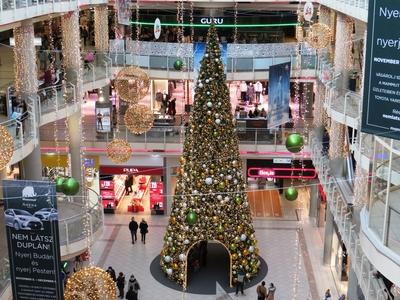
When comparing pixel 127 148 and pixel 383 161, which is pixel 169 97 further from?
pixel 383 161

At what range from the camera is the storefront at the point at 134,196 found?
2625 centimetres

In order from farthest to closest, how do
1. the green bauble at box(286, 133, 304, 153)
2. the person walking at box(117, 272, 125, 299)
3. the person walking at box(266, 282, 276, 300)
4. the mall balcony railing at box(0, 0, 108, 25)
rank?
1. the person walking at box(117, 272, 125, 299)
2. the person walking at box(266, 282, 276, 300)
3. the mall balcony railing at box(0, 0, 108, 25)
4. the green bauble at box(286, 133, 304, 153)

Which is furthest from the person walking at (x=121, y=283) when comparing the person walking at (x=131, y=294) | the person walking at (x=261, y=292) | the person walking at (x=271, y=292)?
the person walking at (x=271, y=292)

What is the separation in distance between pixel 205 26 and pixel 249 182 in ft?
25.4

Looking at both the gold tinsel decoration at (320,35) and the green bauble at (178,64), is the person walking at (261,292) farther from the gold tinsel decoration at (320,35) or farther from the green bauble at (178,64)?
the green bauble at (178,64)

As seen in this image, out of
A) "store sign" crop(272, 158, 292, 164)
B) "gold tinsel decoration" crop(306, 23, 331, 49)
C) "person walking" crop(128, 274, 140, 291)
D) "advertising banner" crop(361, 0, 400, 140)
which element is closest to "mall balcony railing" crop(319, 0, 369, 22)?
"gold tinsel decoration" crop(306, 23, 331, 49)

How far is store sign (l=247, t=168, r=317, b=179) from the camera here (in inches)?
1053

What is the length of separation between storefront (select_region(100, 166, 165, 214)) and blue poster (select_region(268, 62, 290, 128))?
231 inches

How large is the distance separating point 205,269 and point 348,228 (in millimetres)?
6249

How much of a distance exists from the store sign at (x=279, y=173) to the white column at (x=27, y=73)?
1135cm

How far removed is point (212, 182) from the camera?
62.5 feet

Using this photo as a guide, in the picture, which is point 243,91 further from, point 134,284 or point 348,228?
point 348,228

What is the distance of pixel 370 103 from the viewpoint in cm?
917

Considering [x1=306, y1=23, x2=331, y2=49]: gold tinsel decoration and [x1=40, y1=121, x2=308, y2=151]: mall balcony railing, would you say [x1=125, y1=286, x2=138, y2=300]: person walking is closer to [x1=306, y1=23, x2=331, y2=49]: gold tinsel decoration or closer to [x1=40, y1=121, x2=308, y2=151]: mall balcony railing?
[x1=40, y1=121, x2=308, y2=151]: mall balcony railing
